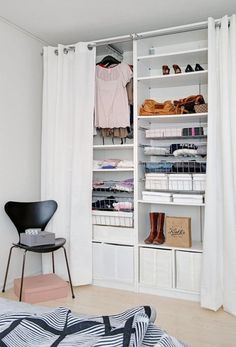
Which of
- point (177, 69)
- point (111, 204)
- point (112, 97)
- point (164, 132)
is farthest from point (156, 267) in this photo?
point (177, 69)

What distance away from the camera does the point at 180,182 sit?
2.89m

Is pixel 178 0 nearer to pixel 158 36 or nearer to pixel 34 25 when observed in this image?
pixel 158 36

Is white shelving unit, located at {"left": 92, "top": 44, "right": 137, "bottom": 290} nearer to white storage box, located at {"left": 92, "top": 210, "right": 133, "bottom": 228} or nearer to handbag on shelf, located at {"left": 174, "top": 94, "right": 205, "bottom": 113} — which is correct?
white storage box, located at {"left": 92, "top": 210, "right": 133, "bottom": 228}

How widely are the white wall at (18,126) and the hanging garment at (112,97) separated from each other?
67 cm

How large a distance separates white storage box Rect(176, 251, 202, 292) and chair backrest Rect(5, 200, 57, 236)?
1.25 metres

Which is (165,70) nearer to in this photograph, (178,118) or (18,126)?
(178,118)

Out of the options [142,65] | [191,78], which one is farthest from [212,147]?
[142,65]

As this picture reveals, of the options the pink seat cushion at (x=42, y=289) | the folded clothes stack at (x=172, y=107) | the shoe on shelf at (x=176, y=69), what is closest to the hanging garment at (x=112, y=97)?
the folded clothes stack at (x=172, y=107)

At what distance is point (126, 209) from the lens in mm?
3035

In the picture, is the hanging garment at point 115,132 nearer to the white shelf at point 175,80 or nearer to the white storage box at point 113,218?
the white shelf at point 175,80

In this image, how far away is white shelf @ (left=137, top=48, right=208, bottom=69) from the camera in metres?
2.87

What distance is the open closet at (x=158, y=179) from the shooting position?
284 centimetres

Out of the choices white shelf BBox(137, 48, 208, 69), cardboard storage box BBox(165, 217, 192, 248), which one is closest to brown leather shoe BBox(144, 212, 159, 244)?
cardboard storage box BBox(165, 217, 192, 248)

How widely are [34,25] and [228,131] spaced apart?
198 centimetres
